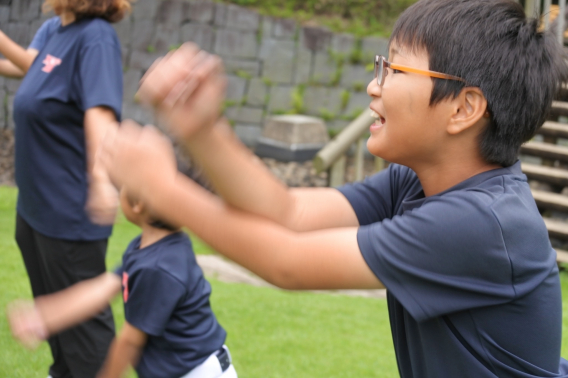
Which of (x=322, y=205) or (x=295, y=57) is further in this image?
(x=295, y=57)

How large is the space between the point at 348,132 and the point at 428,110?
487 cm

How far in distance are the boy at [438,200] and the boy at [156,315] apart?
100 centimetres

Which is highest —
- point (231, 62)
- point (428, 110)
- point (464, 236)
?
point (428, 110)

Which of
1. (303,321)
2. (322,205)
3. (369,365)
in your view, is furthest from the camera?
(303,321)

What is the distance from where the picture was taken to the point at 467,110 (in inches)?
55.7

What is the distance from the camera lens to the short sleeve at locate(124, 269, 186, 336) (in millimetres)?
2285

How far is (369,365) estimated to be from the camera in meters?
3.79

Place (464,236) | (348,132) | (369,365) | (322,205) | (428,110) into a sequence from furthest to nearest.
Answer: (348,132), (369,365), (322,205), (428,110), (464,236)

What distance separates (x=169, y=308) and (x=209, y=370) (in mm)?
288

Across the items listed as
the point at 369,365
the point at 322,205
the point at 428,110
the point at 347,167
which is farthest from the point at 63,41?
the point at 347,167

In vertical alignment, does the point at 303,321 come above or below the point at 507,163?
below

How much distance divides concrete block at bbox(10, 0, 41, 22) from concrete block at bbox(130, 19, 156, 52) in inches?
57.7

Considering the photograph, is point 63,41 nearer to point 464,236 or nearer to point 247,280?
point 464,236

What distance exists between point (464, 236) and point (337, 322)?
3275 mm
